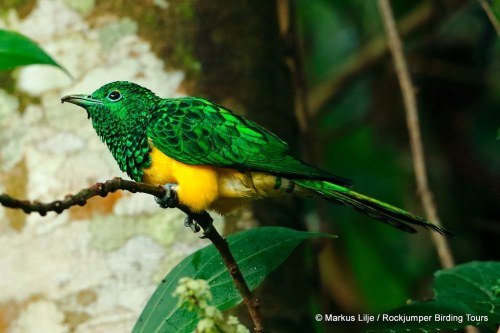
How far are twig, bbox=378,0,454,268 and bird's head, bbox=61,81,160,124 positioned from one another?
1418mm

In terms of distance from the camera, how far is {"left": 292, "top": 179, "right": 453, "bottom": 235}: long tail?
7.72 feet

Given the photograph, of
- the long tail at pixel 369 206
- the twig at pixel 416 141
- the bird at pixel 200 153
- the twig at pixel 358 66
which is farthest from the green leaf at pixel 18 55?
the twig at pixel 358 66

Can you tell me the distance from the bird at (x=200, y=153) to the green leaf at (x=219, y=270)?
23cm

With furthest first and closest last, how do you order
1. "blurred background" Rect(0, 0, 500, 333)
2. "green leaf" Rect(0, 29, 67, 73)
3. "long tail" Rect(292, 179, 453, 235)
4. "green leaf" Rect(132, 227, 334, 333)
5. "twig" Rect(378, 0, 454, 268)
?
"twig" Rect(378, 0, 454, 268), "blurred background" Rect(0, 0, 500, 333), "long tail" Rect(292, 179, 453, 235), "green leaf" Rect(132, 227, 334, 333), "green leaf" Rect(0, 29, 67, 73)

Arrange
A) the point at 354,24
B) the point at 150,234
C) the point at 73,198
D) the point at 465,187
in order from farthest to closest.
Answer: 1. the point at 354,24
2. the point at 465,187
3. the point at 150,234
4. the point at 73,198

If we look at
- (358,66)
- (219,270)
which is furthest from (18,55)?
(358,66)

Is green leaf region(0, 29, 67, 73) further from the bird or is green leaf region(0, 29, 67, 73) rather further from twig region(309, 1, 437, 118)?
twig region(309, 1, 437, 118)

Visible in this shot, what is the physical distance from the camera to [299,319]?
126 inches

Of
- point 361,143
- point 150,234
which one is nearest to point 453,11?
point 361,143

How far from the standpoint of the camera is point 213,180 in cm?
260

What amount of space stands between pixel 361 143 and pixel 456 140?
0.83 metres

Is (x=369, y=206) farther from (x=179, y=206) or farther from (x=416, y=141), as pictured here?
(x=416, y=141)

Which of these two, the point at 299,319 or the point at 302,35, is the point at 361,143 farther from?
the point at 299,319

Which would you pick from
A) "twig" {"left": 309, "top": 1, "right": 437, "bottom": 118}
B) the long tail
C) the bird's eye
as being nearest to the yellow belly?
the long tail
